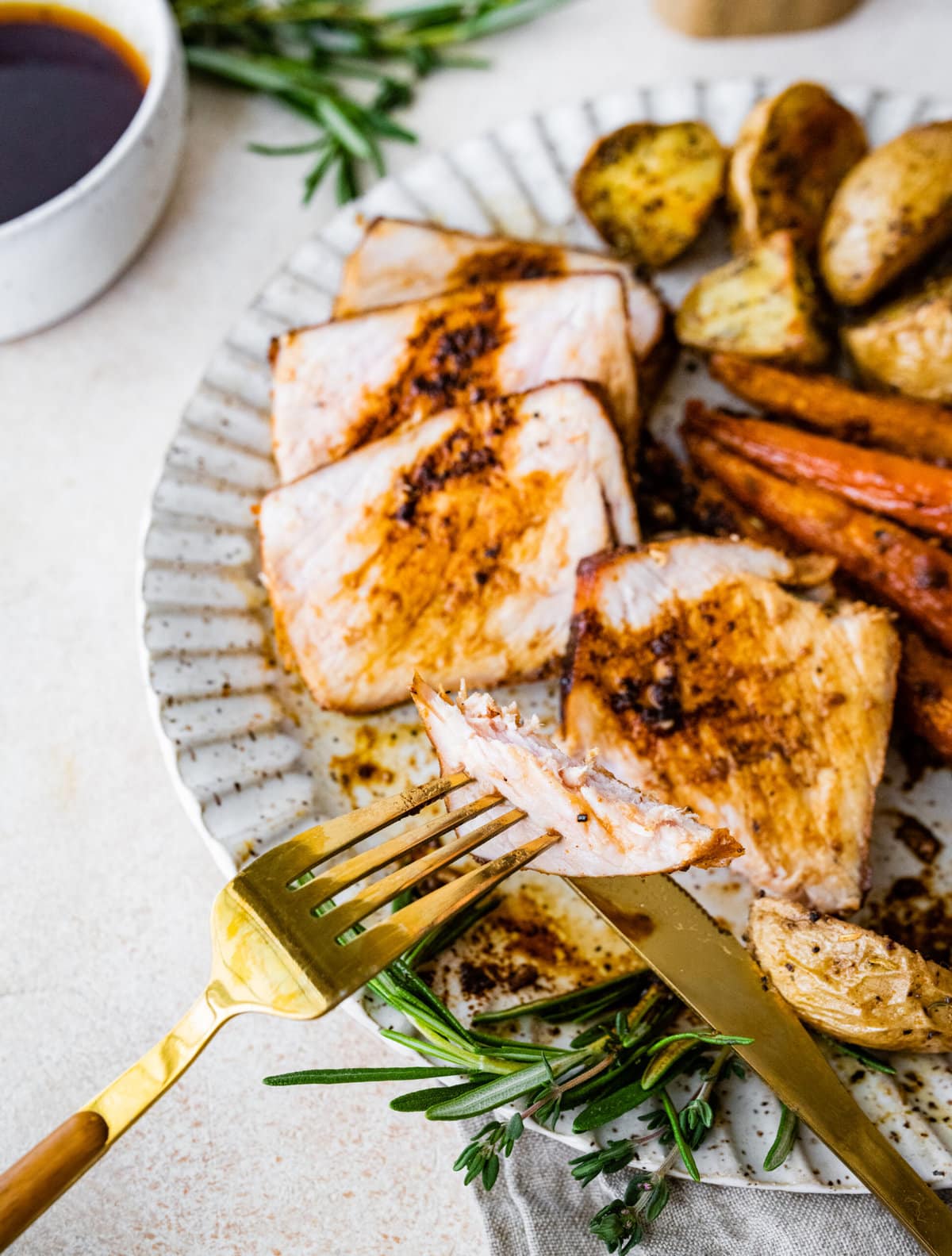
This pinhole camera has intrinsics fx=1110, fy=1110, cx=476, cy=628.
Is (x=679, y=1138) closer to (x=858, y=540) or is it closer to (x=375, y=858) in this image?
(x=375, y=858)

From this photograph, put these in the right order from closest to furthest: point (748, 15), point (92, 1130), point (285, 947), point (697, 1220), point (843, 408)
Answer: point (92, 1130), point (285, 947), point (697, 1220), point (843, 408), point (748, 15)

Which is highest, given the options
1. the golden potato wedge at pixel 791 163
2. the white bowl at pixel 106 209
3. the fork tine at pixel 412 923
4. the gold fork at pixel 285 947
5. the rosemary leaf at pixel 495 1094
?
→ the white bowl at pixel 106 209

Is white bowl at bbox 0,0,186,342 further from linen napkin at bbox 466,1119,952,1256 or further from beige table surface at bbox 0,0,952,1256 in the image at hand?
linen napkin at bbox 466,1119,952,1256

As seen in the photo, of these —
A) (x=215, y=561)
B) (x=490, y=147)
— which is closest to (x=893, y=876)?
(x=215, y=561)

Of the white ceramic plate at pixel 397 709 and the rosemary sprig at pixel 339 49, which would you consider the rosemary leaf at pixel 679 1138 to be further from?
the rosemary sprig at pixel 339 49

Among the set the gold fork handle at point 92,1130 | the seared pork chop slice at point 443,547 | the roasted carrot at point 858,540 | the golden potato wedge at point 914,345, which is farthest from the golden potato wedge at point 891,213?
the gold fork handle at point 92,1130

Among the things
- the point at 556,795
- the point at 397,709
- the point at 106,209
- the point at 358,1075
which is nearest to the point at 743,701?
the point at 556,795

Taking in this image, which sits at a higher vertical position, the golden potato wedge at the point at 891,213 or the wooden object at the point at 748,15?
the wooden object at the point at 748,15
